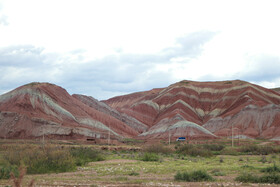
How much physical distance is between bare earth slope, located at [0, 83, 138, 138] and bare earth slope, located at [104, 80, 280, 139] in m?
16.2

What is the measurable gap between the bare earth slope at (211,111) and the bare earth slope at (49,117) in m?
16.2

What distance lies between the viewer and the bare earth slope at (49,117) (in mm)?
82812

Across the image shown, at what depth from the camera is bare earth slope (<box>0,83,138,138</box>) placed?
272 feet

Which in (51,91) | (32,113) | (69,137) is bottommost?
(69,137)

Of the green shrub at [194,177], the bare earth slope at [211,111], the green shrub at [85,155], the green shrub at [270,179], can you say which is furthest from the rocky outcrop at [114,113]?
the green shrub at [270,179]

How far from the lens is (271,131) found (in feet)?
298

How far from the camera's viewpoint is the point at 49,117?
3484 inches

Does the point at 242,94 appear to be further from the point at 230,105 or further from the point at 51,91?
the point at 51,91

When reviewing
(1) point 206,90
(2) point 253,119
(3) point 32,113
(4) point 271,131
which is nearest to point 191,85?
(1) point 206,90

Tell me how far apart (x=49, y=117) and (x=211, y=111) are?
62.1m

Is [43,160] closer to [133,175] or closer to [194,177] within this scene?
[133,175]

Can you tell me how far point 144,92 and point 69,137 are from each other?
318ft

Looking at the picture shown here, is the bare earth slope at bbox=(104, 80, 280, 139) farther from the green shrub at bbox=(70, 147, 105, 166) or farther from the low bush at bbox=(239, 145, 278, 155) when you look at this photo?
the green shrub at bbox=(70, 147, 105, 166)

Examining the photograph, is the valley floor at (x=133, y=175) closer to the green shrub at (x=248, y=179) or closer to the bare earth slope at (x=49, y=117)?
the green shrub at (x=248, y=179)
